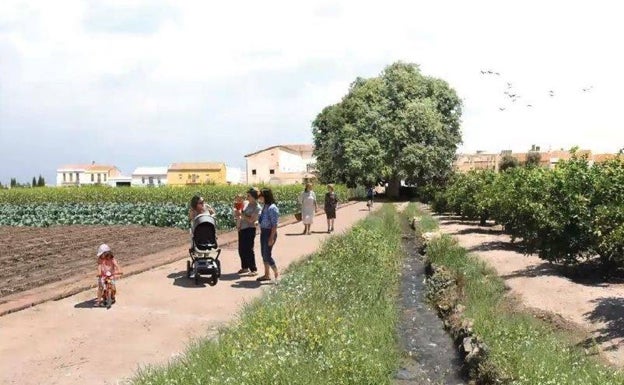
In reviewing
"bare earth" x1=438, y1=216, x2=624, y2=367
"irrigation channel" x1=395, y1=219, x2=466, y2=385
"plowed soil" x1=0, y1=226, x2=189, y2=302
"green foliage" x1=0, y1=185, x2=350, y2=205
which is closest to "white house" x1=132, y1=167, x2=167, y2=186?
"green foliage" x1=0, y1=185, x2=350, y2=205

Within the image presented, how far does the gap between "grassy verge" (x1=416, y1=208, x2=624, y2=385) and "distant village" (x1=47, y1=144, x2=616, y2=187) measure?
225 feet

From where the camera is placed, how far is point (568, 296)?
10.8 metres

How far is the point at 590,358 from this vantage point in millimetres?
7391

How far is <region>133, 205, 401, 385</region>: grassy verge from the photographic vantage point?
19.3 ft

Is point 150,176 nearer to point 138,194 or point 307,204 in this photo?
point 138,194

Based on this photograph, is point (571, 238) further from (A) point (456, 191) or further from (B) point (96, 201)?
(B) point (96, 201)

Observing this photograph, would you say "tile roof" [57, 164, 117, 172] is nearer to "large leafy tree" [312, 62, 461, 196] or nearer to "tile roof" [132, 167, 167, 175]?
"tile roof" [132, 167, 167, 175]

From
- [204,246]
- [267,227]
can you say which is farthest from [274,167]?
[204,246]

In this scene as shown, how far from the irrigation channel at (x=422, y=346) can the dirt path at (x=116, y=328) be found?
260 cm

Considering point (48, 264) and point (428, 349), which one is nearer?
point (428, 349)

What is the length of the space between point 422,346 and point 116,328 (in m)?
4.46

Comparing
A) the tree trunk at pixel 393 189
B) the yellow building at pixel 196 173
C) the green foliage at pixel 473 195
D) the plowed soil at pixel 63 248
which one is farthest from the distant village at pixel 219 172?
the plowed soil at pixel 63 248

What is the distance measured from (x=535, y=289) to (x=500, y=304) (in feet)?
4.58

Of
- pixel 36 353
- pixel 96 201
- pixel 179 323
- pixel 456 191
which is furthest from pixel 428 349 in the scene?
pixel 96 201
